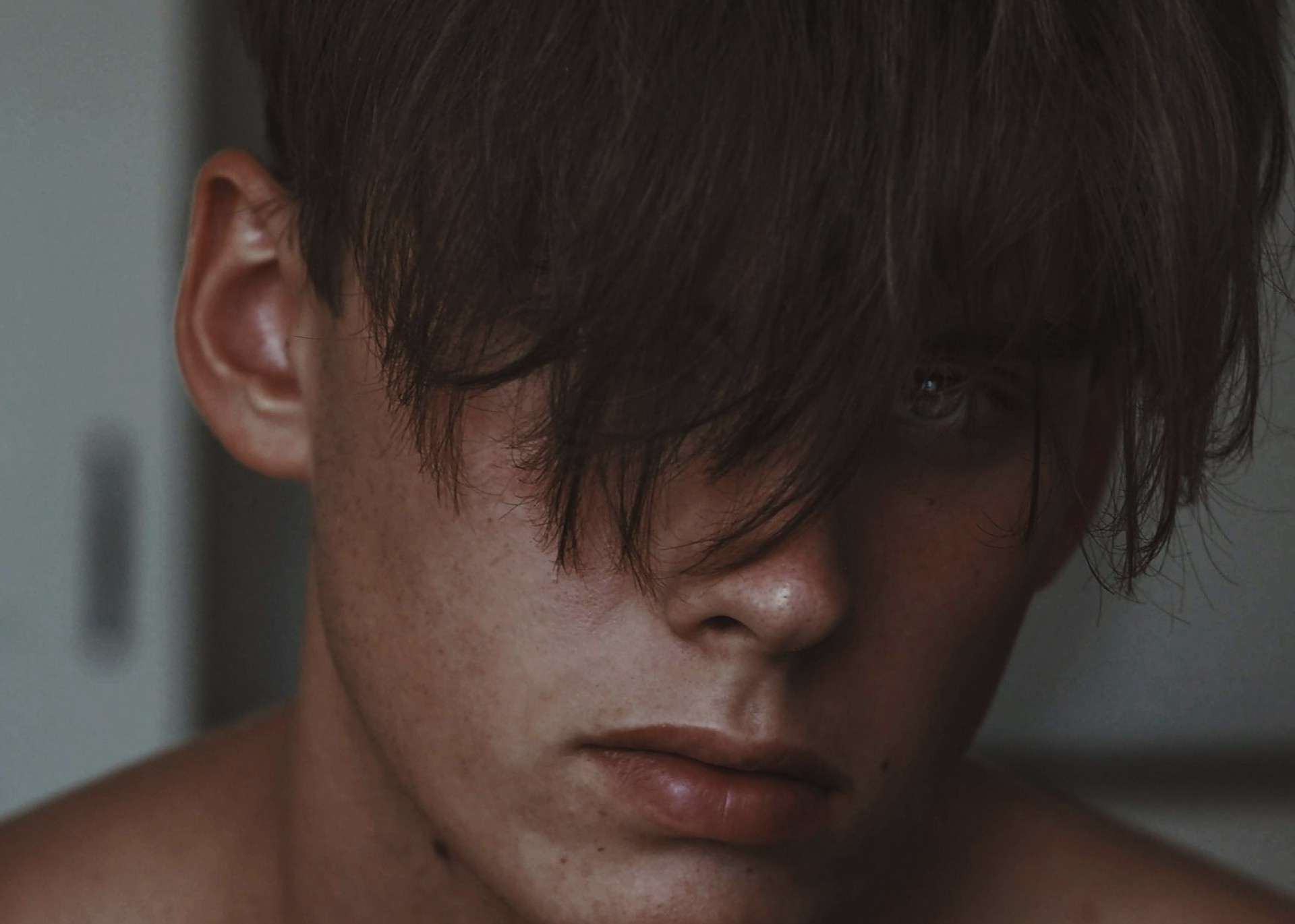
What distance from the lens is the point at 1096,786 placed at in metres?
2.08

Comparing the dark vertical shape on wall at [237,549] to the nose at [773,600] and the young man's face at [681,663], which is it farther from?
the nose at [773,600]

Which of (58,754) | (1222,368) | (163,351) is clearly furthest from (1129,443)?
(58,754)

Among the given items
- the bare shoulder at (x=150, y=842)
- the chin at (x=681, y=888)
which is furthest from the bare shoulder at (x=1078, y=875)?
the bare shoulder at (x=150, y=842)

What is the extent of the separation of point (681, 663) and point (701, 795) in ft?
0.22

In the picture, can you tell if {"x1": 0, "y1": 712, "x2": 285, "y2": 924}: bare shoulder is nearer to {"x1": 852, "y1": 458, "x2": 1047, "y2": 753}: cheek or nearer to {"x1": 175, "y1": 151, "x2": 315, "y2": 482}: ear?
{"x1": 175, "y1": 151, "x2": 315, "y2": 482}: ear

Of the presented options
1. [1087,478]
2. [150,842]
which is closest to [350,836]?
[150,842]

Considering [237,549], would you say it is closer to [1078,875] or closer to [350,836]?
[350,836]

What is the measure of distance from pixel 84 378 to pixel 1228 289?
4.16 feet

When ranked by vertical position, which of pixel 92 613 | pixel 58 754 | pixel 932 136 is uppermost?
pixel 932 136

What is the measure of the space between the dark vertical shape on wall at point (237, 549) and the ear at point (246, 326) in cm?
75

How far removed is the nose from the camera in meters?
0.73

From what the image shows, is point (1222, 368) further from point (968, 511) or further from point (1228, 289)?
point (968, 511)

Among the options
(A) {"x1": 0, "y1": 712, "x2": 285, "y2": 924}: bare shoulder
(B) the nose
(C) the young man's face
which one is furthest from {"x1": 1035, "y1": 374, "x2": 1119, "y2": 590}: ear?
(A) {"x1": 0, "y1": 712, "x2": 285, "y2": 924}: bare shoulder

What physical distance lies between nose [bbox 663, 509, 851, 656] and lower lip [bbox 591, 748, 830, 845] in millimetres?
68
